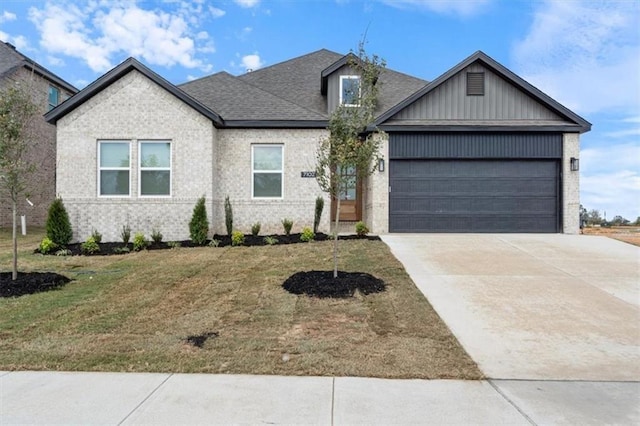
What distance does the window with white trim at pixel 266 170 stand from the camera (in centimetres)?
1373

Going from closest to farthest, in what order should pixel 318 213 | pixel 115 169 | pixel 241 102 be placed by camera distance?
1. pixel 115 169
2. pixel 318 213
3. pixel 241 102

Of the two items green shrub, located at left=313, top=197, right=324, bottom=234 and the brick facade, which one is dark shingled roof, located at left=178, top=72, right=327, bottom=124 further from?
the brick facade

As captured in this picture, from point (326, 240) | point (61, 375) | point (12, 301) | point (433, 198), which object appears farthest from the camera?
point (433, 198)

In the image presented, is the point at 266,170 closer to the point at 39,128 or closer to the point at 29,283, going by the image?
the point at 29,283

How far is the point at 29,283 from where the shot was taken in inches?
310

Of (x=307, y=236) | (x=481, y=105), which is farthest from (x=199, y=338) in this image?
(x=481, y=105)

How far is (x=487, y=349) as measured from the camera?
5.00 metres

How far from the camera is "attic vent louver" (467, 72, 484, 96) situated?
14.0 m

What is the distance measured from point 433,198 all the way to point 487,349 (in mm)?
9070

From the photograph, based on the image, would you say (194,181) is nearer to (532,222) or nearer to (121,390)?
(121,390)

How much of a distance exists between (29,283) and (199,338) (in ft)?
15.3

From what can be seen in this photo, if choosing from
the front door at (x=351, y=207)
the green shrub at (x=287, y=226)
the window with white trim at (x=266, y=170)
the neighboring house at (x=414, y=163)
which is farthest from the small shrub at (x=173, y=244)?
the front door at (x=351, y=207)

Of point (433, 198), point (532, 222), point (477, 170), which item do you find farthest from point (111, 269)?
point (532, 222)

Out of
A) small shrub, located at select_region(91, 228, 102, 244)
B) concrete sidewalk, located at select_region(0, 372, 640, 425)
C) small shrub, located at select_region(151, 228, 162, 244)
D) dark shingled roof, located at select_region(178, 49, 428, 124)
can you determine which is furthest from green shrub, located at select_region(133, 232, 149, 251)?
concrete sidewalk, located at select_region(0, 372, 640, 425)
